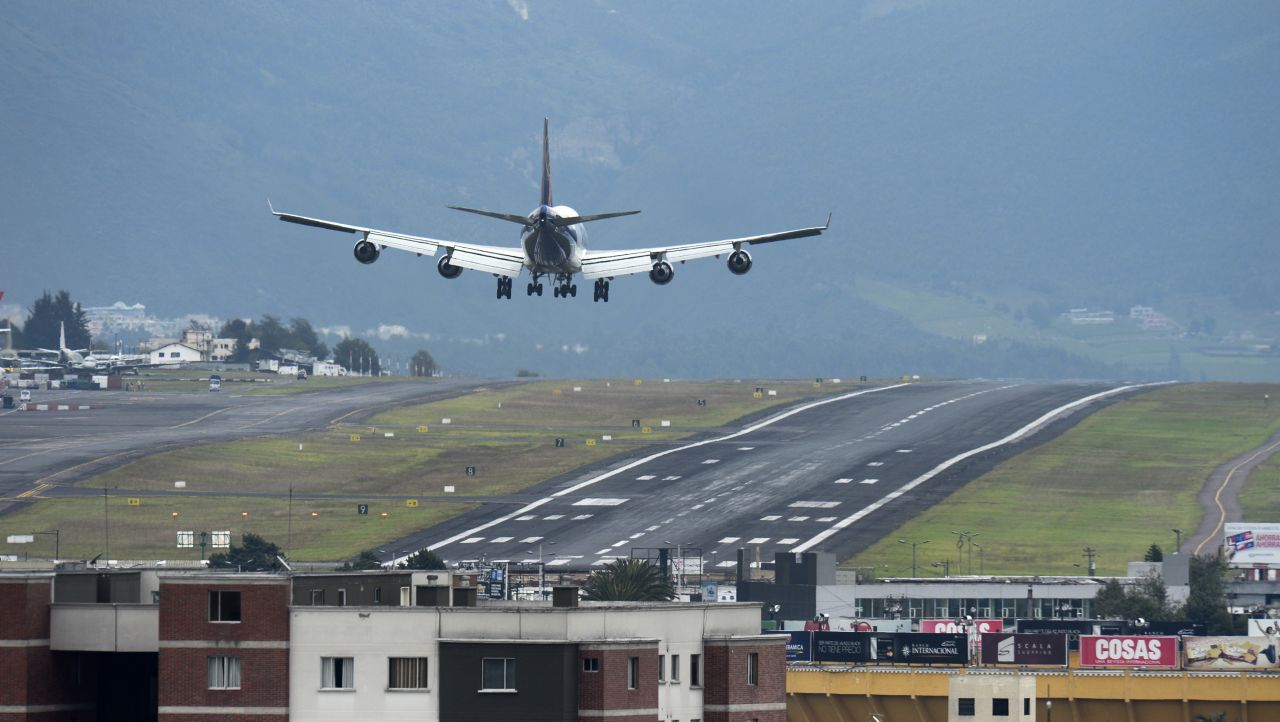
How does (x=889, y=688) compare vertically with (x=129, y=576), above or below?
below

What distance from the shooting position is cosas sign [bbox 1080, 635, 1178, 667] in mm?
117500

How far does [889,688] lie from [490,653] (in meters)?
54.7

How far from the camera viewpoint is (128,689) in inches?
2468

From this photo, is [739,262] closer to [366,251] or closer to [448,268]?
[448,268]

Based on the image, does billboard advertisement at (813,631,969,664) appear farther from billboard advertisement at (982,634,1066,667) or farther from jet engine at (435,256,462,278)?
jet engine at (435,256,462,278)

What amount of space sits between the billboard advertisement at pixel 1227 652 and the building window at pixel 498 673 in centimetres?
6510

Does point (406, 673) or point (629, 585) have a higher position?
point (406, 673)

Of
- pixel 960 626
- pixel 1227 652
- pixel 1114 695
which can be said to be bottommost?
pixel 1114 695

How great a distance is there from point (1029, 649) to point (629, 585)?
48.2 metres

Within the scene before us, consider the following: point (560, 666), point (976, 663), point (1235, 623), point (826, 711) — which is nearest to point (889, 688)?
point (826, 711)

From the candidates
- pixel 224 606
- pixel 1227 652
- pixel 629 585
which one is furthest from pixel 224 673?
pixel 629 585

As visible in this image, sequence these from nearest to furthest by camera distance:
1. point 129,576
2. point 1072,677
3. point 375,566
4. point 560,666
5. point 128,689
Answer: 1. point 560,666
2. point 128,689
3. point 129,576
4. point 1072,677
5. point 375,566

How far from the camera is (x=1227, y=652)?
115750 millimetres

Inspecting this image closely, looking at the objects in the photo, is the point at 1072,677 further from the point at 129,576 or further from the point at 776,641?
the point at 129,576
